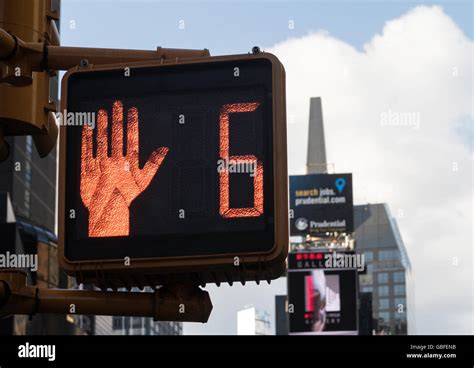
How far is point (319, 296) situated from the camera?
106 meters

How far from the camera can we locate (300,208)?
11944cm

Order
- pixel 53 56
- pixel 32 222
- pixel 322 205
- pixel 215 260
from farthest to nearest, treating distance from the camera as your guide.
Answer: pixel 322 205 → pixel 32 222 → pixel 53 56 → pixel 215 260

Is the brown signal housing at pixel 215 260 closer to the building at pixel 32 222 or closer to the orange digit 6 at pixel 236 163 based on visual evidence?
the orange digit 6 at pixel 236 163

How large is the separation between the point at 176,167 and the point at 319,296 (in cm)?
10243

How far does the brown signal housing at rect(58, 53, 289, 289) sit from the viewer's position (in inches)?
172

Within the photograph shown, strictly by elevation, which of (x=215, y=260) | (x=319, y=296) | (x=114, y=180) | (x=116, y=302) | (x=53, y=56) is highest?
(x=319, y=296)

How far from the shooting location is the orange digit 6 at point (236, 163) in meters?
4.42

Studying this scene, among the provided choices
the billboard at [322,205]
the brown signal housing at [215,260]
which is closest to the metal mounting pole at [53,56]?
the brown signal housing at [215,260]

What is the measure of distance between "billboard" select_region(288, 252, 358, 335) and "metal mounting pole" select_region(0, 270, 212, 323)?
98.1m

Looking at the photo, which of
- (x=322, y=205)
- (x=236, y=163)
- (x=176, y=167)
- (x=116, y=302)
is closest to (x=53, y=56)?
(x=176, y=167)

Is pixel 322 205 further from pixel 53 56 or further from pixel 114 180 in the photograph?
pixel 114 180

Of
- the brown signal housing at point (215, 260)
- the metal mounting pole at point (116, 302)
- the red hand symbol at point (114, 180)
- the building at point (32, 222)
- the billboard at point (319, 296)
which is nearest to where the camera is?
the brown signal housing at point (215, 260)

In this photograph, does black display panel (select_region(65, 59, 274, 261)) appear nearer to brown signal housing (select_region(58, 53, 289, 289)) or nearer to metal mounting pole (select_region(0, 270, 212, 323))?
brown signal housing (select_region(58, 53, 289, 289))
